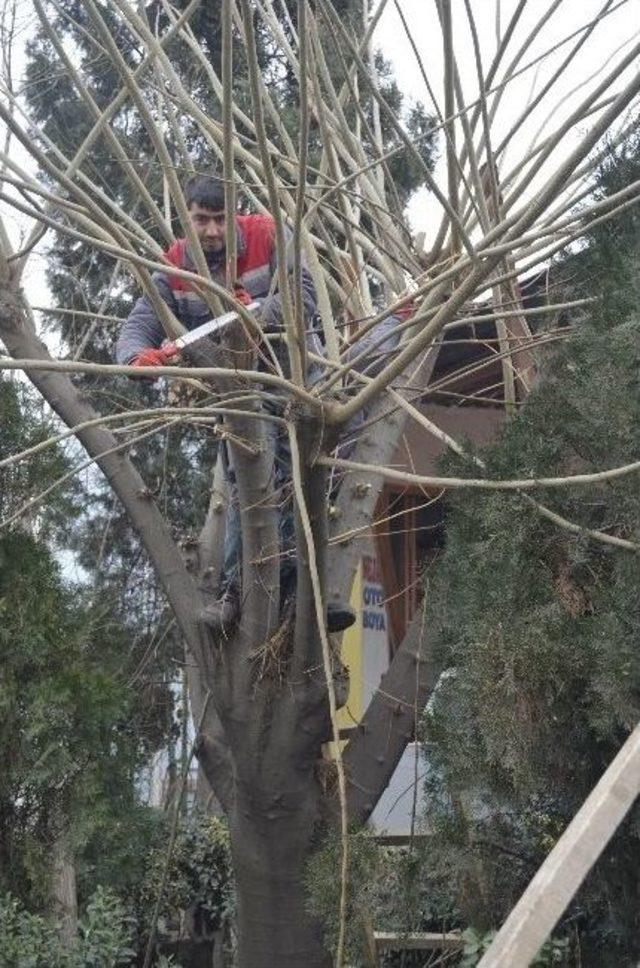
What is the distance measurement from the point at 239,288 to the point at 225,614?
3.98 ft

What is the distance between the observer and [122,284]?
12000 millimetres

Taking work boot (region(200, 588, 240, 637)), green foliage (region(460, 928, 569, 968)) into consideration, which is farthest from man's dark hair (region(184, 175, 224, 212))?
green foliage (region(460, 928, 569, 968))

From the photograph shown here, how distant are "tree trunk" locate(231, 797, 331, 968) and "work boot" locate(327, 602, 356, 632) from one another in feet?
2.35

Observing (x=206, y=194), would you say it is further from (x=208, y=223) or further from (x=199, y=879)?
(x=199, y=879)

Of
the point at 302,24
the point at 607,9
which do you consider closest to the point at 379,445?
the point at 607,9

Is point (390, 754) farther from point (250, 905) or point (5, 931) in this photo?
point (5, 931)

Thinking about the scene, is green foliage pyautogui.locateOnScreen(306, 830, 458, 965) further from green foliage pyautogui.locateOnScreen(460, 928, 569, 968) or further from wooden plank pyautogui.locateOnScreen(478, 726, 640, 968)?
wooden plank pyautogui.locateOnScreen(478, 726, 640, 968)

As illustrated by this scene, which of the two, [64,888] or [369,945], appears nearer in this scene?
[369,945]

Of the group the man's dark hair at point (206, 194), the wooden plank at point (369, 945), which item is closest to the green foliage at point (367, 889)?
the wooden plank at point (369, 945)

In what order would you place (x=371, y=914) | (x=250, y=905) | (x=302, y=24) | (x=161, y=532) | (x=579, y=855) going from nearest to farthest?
(x=579, y=855) → (x=302, y=24) → (x=371, y=914) → (x=250, y=905) → (x=161, y=532)

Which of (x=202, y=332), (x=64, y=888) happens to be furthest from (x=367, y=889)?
(x=64, y=888)

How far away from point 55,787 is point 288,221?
8.64 ft

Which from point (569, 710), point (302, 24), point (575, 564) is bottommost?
point (569, 710)

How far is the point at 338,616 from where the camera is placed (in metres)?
5.35
